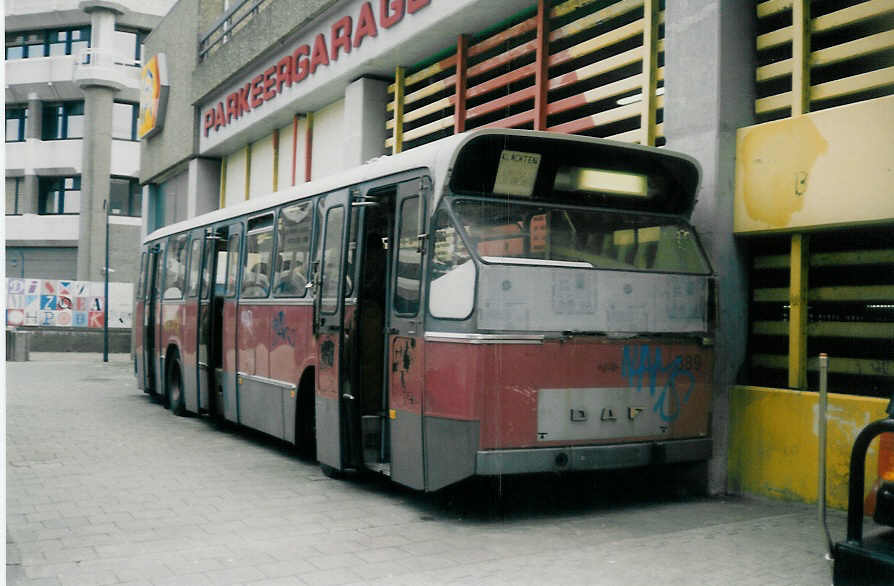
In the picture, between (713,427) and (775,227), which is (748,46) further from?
(713,427)

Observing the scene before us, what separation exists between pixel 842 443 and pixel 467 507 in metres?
2.98

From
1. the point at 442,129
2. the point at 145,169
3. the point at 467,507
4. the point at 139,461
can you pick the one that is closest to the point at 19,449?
the point at 139,461

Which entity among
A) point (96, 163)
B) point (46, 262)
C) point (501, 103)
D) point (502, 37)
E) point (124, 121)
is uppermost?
point (124, 121)

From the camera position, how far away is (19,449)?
1041 centimetres

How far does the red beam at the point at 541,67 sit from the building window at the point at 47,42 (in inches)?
1408

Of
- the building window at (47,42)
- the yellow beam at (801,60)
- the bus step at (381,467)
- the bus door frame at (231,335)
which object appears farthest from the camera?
the building window at (47,42)

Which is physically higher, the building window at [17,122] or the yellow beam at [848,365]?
the building window at [17,122]

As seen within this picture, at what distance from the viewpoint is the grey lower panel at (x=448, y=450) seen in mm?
6582

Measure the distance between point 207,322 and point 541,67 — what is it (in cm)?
544

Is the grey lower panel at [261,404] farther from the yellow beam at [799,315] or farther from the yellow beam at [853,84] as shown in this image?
the yellow beam at [853,84]

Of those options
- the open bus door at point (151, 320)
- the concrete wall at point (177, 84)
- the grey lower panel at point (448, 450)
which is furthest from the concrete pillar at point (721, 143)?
the concrete wall at point (177, 84)

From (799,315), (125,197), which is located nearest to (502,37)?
(799,315)

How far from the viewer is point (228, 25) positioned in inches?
859

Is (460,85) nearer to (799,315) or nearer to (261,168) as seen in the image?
(799,315)
